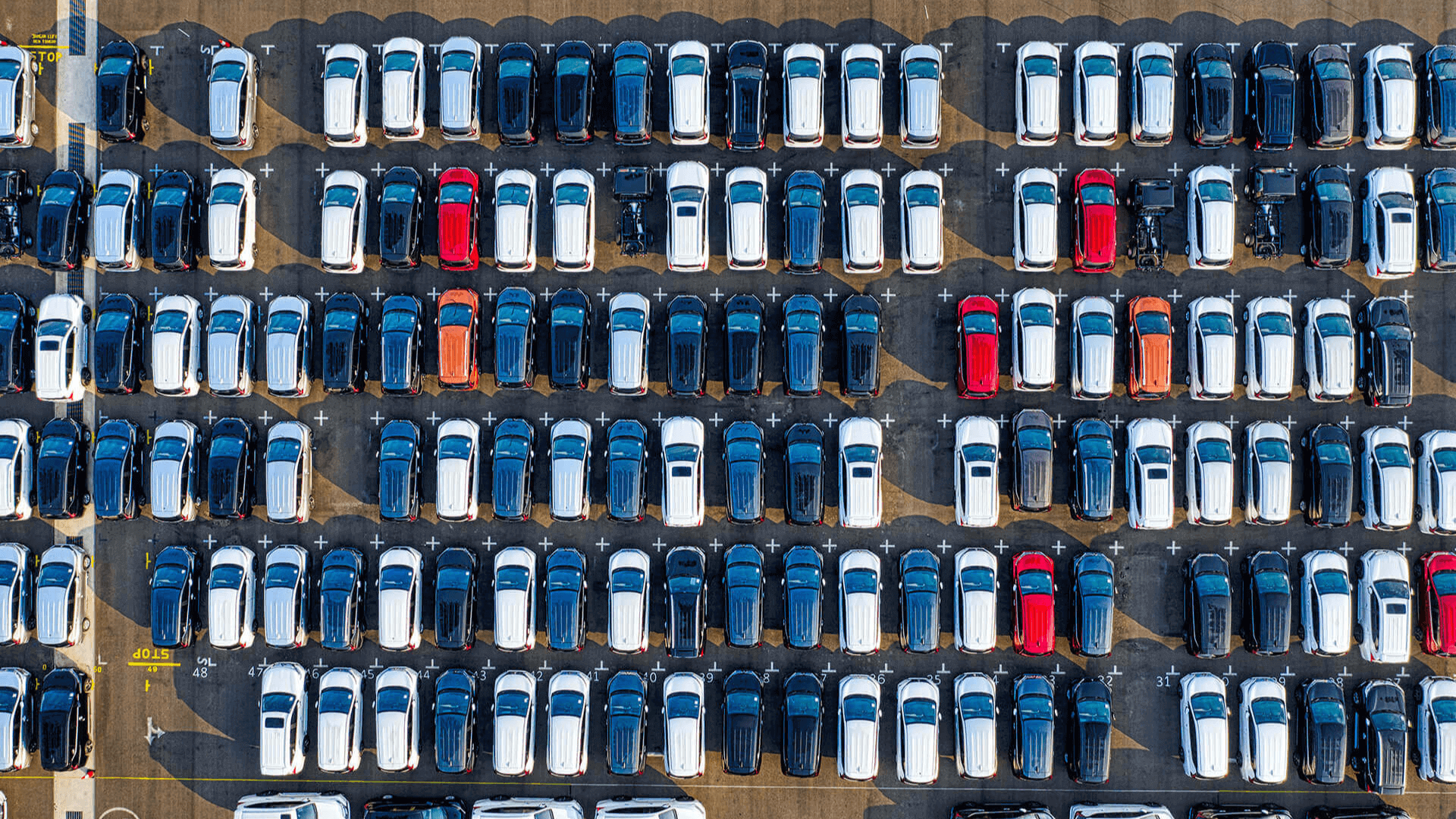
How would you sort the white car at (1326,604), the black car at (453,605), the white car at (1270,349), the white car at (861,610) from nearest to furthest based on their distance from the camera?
the white car at (1270,349)
the white car at (1326,604)
the white car at (861,610)
the black car at (453,605)

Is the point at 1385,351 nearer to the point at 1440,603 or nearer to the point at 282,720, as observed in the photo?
the point at 1440,603

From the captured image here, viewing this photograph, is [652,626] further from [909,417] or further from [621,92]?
[621,92]

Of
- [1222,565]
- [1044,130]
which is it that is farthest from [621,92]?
[1222,565]

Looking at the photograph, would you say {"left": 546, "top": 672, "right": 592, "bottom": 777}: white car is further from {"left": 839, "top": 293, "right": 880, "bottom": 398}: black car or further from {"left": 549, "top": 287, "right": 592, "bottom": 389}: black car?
{"left": 839, "top": 293, "right": 880, "bottom": 398}: black car

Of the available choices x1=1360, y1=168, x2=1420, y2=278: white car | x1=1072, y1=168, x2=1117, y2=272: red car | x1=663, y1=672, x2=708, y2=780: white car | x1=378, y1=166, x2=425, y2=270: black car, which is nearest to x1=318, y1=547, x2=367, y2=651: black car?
x1=378, y1=166, x2=425, y2=270: black car

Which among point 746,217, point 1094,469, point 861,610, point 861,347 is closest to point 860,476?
point 861,347

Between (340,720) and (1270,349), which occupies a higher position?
(1270,349)

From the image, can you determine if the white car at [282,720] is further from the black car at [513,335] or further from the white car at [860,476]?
the white car at [860,476]

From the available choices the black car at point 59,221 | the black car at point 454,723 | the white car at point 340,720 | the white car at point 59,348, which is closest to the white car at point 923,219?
the black car at point 454,723
